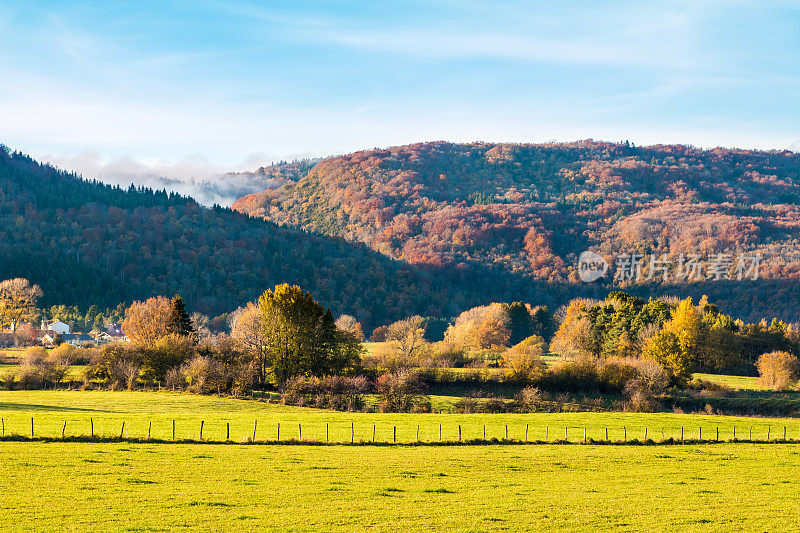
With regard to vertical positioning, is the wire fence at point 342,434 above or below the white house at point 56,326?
above

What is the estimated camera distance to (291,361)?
3059 inches

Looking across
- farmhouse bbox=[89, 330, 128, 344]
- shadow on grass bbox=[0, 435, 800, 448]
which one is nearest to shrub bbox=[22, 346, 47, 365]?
shadow on grass bbox=[0, 435, 800, 448]

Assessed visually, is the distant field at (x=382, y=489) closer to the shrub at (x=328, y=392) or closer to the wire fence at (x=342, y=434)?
the wire fence at (x=342, y=434)

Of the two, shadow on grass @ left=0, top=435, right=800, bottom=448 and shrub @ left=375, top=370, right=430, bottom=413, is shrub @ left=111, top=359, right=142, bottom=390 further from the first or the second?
shadow on grass @ left=0, top=435, right=800, bottom=448

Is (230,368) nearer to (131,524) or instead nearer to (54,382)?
(54,382)

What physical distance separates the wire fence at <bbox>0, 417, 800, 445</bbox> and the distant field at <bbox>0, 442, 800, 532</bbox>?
7.59 feet

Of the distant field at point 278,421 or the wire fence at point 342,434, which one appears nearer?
the wire fence at point 342,434

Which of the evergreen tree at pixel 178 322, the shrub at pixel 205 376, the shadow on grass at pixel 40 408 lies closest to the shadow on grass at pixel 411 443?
the shadow on grass at pixel 40 408

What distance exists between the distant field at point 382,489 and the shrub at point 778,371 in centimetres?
5790

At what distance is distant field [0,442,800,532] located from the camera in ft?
68.0

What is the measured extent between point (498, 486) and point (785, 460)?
736 inches

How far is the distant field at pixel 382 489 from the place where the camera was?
68.0 feet

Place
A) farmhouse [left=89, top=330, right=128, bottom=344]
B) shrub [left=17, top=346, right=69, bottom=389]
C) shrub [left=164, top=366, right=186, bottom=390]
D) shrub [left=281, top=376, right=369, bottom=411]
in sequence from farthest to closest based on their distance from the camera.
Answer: farmhouse [left=89, top=330, right=128, bottom=344], shrub [left=164, top=366, right=186, bottom=390], shrub [left=17, top=346, right=69, bottom=389], shrub [left=281, top=376, right=369, bottom=411]

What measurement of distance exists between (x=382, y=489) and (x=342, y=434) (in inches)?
729
